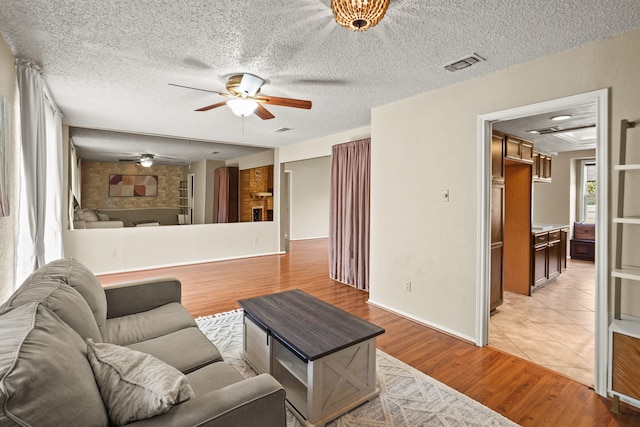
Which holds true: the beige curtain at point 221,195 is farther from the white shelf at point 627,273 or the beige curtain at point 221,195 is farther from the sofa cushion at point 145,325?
the white shelf at point 627,273

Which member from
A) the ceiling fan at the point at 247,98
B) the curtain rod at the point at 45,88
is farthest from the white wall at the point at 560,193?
the curtain rod at the point at 45,88

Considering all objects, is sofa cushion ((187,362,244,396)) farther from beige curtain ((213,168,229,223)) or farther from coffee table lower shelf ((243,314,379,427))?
beige curtain ((213,168,229,223))

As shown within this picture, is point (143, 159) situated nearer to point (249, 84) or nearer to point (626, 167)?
point (249, 84)

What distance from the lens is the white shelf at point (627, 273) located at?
194 centimetres

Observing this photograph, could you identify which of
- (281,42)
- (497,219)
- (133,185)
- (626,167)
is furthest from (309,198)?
(626,167)

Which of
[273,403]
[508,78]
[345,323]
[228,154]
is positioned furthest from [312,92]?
[228,154]

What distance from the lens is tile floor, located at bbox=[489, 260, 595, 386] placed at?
2.62m

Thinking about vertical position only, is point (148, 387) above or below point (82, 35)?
below

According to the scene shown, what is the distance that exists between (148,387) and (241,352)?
5.83 feet

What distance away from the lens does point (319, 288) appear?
4746 millimetres

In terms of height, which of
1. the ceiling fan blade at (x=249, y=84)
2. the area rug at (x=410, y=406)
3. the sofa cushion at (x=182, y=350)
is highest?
the ceiling fan blade at (x=249, y=84)

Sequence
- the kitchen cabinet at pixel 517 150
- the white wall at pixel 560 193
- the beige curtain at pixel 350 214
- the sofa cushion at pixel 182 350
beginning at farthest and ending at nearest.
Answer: the white wall at pixel 560 193
the beige curtain at pixel 350 214
the kitchen cabinet at pixel 517 150
the sofa cushion at pixel 182 350

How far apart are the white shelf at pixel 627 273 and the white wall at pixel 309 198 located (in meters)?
7.99

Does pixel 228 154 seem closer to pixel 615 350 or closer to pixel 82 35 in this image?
pixel 82 35
